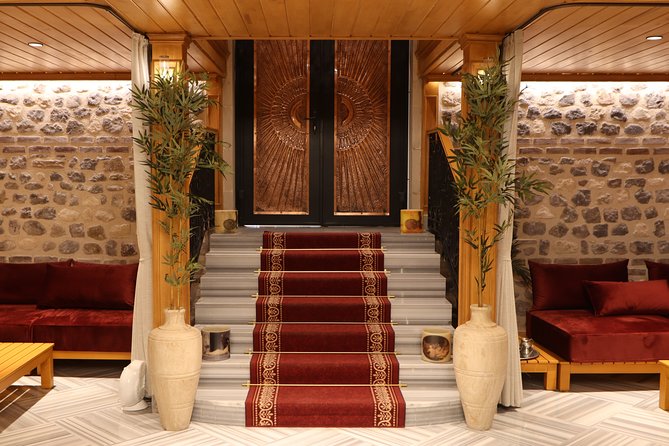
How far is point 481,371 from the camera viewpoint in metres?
4.09

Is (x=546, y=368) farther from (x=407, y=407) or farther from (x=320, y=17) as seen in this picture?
(x=320, y=17)

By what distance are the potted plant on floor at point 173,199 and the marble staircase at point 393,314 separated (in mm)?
287

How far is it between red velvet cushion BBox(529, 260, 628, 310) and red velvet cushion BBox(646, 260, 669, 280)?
40 cm

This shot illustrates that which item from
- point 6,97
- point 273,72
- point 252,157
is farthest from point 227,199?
point 6,97

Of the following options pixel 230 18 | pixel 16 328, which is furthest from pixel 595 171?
pixel 16 328

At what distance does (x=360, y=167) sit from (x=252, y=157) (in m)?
1.19

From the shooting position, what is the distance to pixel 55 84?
21.0 feet

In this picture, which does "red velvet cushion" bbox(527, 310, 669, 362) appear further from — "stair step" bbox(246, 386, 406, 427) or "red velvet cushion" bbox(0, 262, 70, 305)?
"red velvet cushion" bbox(0, 262, 70, 305)

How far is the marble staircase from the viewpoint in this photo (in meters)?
4.24

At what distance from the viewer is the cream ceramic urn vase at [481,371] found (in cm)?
409

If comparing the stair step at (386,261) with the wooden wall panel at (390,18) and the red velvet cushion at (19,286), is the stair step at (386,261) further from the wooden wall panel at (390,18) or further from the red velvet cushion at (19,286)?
the wooden wall panel at (390,18)

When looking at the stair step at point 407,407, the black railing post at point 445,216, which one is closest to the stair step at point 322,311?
the black railing post at point 445,216

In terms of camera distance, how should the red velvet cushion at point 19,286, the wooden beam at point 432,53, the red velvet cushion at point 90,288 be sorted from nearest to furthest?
the wooden beam at point 432,53
the red velvet cushion at point 90,288
the red velvet cushion at point 19,286

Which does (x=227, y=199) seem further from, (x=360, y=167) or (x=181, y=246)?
(x=181, y=246)
